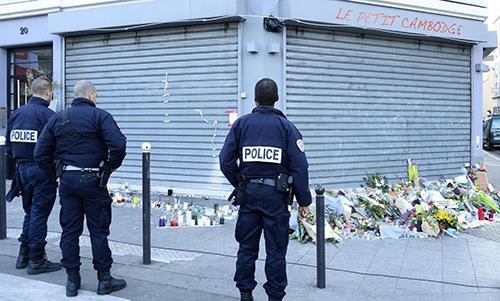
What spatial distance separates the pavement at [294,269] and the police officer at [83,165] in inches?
14.6

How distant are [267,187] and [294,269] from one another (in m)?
1.81

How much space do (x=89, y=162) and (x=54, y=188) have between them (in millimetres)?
1046

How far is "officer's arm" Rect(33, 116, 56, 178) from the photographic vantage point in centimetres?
484

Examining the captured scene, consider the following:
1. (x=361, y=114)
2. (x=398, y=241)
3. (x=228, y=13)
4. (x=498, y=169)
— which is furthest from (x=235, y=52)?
(x=498, y=169)

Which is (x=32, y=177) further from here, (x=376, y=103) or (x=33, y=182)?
(x=376, y=103)

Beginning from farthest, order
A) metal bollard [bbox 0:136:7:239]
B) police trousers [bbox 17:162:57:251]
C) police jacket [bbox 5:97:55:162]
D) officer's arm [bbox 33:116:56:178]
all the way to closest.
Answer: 1. metal bollard [bbox 0:136:7:239]
2. police jacket [bbox 5:97:55:162]
3. police trousers [bbox 17:162:57:251]
4. officer's arm [bbox 33:116:56:178]

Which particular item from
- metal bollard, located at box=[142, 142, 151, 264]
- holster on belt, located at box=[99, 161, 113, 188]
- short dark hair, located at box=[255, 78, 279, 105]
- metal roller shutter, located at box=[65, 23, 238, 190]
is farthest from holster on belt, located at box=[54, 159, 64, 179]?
metal roller shutter, located at box=[65, 23, 238, 190]

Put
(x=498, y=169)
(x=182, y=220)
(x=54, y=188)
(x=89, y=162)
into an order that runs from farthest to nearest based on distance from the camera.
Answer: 1. (x=498, y=169)
2. (x=182, y=220)
3. (x=54, y=188)
4. (x=89, y=162)

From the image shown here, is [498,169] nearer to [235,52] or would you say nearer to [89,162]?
[235,52]

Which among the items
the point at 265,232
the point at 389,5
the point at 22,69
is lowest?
the point at 265,232

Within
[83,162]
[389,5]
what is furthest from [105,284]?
[389,5]

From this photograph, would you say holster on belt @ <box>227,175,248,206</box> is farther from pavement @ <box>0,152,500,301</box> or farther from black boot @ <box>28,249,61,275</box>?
black boot @ <box>28,249,61,275</box>

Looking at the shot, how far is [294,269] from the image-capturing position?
5.79 metres

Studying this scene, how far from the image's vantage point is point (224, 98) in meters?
9.50
